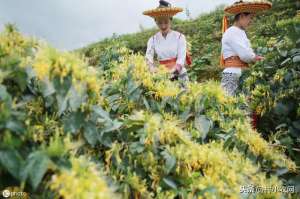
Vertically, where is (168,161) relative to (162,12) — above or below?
below

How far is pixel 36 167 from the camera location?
1514 mm

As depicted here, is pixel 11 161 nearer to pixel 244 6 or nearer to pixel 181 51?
pixel 181 51

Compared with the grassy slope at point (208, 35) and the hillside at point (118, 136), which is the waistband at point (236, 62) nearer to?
the hillside at point (118, 136)

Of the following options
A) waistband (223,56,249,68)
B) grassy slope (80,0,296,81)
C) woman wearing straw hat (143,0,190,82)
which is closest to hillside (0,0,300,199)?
waistband (223,56,249,68)

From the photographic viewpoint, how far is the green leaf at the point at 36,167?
4.91 ft

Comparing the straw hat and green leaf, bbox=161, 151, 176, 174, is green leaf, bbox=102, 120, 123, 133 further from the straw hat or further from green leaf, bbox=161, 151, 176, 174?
the straw hat

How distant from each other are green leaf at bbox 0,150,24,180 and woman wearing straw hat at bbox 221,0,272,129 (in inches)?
116

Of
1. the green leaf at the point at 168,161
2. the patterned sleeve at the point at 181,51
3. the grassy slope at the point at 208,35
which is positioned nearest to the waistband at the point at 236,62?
the patterned sleeve at the point at 181,51

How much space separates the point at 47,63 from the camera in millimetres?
1724

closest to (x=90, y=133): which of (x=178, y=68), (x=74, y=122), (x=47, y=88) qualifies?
(x=74, y=122)

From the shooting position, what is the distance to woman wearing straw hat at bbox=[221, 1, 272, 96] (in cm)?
435

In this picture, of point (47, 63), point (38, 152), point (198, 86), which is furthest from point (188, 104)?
point (38, 152)

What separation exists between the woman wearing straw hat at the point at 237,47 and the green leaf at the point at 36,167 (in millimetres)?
2974

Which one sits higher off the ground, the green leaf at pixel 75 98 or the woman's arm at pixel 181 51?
the green leaf at pixel 75 98
